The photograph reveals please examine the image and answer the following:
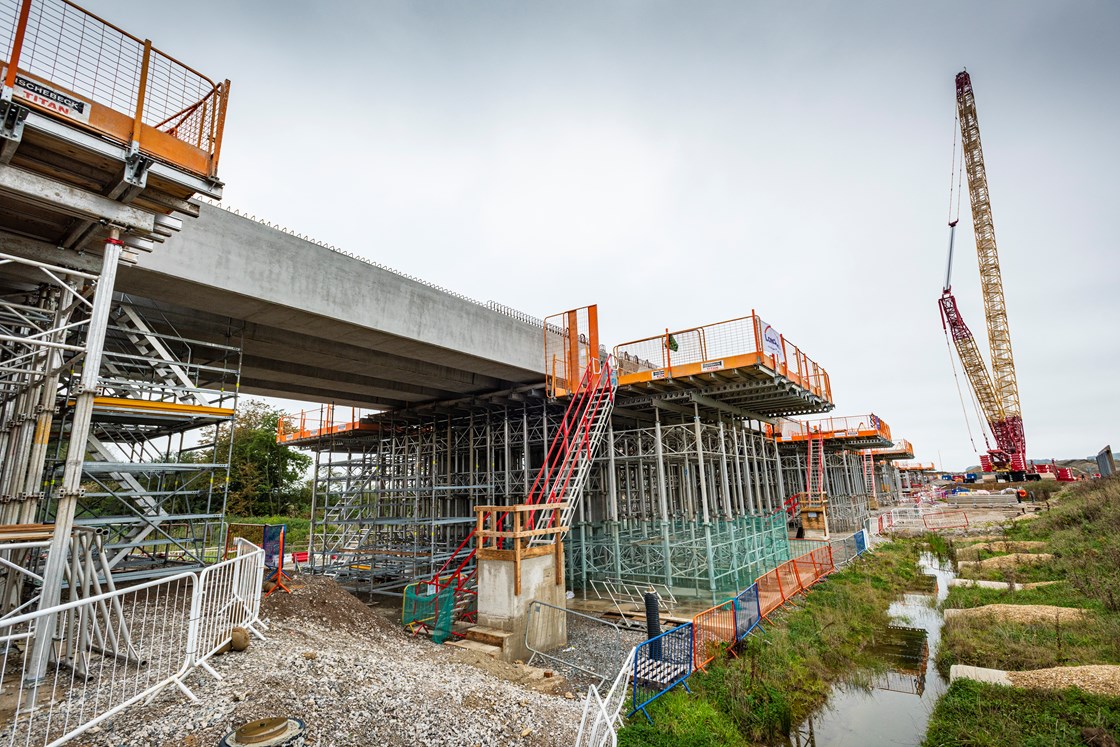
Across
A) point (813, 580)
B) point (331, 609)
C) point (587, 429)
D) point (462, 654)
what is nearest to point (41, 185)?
point (331, 609)

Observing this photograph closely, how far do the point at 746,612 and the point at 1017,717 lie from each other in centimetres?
469

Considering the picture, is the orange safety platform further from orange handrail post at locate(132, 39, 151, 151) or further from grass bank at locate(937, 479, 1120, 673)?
orange handrail post at locate(132, 39, 151, 151)

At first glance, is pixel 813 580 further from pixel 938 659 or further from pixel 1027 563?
pixel 1027 563

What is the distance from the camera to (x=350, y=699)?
6012 mm

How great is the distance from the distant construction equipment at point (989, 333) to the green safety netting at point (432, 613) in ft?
233

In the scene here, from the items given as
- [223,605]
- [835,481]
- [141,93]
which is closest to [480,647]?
[223,605]

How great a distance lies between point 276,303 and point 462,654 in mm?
7390

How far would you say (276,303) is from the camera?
1053cm

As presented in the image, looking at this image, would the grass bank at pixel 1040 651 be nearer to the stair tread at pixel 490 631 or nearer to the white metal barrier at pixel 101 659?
the stair tread at pixel 490 631

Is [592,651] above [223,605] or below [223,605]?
below

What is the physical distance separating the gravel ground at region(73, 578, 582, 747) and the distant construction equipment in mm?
71963

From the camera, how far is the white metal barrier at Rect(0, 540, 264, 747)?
183 inches

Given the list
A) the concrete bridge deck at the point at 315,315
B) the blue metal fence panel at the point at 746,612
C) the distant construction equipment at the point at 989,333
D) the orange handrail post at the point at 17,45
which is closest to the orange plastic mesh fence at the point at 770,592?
the blue metal fence panel at the point at 746,612

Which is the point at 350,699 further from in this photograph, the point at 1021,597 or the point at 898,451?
the point at 898,451
